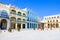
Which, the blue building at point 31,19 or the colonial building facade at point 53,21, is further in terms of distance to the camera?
the colonial building facade at point 53,21

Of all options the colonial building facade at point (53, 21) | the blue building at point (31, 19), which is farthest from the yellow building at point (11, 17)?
the colonial building facade at point (53, 21)

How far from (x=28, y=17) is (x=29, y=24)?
3034 mm

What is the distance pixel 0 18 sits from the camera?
957 inches

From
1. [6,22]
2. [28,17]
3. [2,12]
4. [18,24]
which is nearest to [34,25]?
[28,17]

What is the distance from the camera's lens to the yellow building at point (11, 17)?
2507 centimetres

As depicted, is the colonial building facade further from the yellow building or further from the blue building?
the yellow building

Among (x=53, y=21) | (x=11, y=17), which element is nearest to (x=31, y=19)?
(x=11, y=17)

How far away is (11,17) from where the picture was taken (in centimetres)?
2881

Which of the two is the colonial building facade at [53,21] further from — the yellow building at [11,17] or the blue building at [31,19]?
the yellow building at [11,17]

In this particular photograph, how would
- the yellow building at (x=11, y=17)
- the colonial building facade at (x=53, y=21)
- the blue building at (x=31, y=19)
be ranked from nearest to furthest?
the yellow building at (x=11, y=17), the blue building at (x=31, y=19), the colonial building facade at (x=53, y=21)

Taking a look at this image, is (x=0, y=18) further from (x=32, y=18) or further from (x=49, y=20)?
(x=49, y=20)

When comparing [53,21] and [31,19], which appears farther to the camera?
[53,21]

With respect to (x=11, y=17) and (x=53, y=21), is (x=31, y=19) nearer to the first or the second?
(x=11, y=17)

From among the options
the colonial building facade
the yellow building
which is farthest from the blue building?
the colonial building facade
